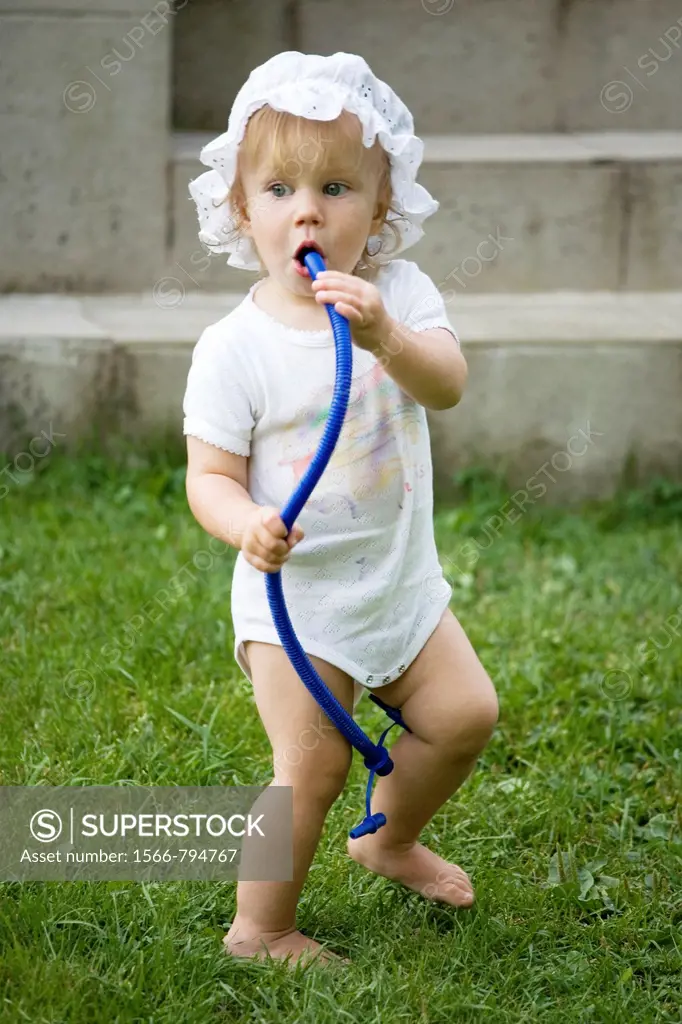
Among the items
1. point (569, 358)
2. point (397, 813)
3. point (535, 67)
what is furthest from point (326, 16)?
point (397, 813)

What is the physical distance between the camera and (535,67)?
5047mm

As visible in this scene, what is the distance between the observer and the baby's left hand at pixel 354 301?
1819 mm

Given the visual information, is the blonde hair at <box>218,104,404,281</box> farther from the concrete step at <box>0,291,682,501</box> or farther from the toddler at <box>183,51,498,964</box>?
the concrete step at <box>0,291,682,501</box>

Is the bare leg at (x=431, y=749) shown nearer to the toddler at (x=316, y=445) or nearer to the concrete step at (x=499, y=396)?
the toddler at (x=316, y=445)

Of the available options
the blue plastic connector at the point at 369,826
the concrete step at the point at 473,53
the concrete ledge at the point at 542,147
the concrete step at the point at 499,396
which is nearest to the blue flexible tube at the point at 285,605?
the blue plastic connector at the point at 369,826

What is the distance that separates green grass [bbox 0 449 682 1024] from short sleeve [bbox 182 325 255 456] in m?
0.77

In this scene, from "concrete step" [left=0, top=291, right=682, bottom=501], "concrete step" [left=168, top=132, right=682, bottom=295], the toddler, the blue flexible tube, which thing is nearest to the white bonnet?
the toddler

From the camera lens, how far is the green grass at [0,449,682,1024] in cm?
198

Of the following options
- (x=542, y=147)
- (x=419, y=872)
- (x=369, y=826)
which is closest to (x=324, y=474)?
(x=369, y=826)

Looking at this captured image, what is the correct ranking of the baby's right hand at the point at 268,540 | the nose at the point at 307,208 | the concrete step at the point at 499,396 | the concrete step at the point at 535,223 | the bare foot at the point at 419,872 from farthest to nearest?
the concrete step at the point at 535,223, the concrete step at the point at 499,396, the bare foot at the point at 419,872, the nose at the point at 307,208, the baby's right hand at the point at 268,540

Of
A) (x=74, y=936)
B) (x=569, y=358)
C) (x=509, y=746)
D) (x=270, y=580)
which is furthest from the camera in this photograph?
(x=569, y=358)

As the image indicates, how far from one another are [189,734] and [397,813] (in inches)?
26.8

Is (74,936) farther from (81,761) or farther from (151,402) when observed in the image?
(151,402)

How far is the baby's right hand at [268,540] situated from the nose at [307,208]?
45 cm
